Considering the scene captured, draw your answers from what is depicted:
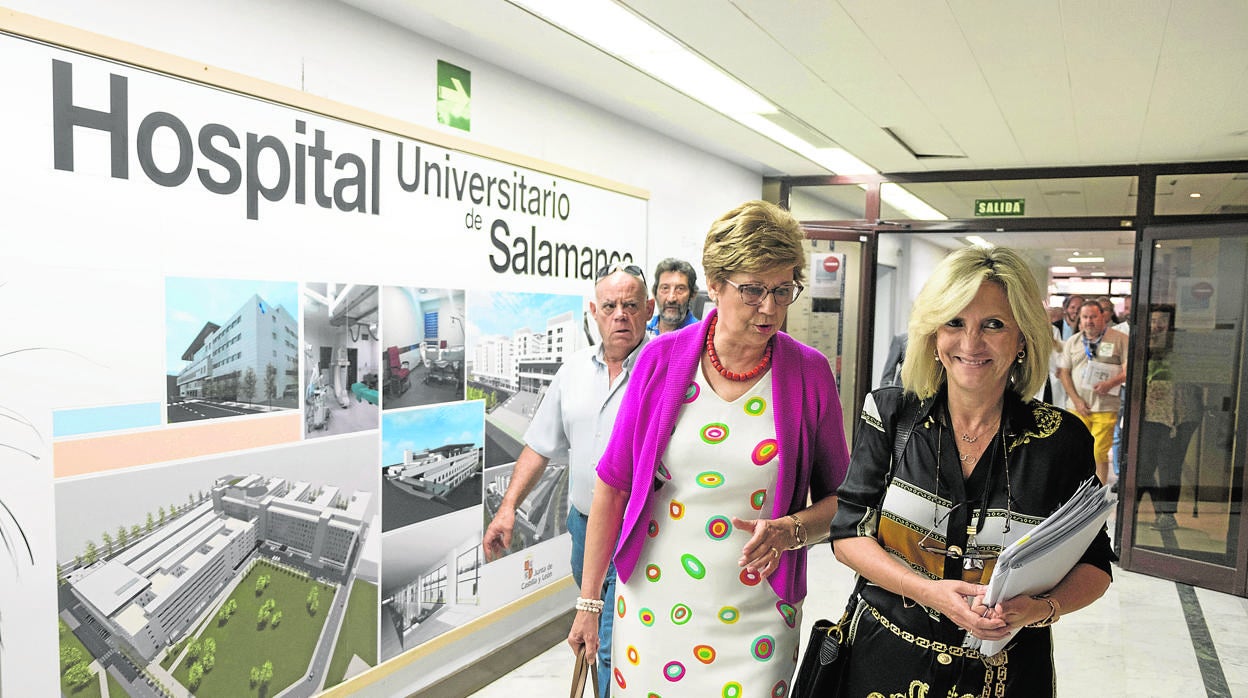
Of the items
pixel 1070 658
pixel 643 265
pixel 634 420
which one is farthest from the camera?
pixel 643 265

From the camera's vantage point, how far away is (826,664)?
159 centimetres

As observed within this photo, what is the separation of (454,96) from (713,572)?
2766 millimetres

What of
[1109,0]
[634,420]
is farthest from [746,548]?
[1109,0]

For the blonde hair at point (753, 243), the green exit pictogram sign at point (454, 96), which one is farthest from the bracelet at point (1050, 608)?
the green exit pictogram sign at point (454, 96)

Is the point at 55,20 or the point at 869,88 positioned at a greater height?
the point at 869,88

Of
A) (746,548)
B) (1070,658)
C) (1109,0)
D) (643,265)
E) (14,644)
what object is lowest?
(1070,658)

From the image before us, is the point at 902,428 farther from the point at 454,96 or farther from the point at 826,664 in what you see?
the point at 454,96

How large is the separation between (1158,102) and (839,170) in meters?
2.80

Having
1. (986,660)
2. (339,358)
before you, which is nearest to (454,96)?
(339,358)

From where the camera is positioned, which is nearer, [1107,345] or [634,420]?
[634,420]

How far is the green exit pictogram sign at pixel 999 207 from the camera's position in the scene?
258 inches

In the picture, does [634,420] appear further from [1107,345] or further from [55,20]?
[1107,345]

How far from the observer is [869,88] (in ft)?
13.5

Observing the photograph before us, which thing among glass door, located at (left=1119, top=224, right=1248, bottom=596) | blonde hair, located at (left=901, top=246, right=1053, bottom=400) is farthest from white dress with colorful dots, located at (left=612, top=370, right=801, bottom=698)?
glass door, located at (left=1119, top=224, right=1248, bottom=596)
